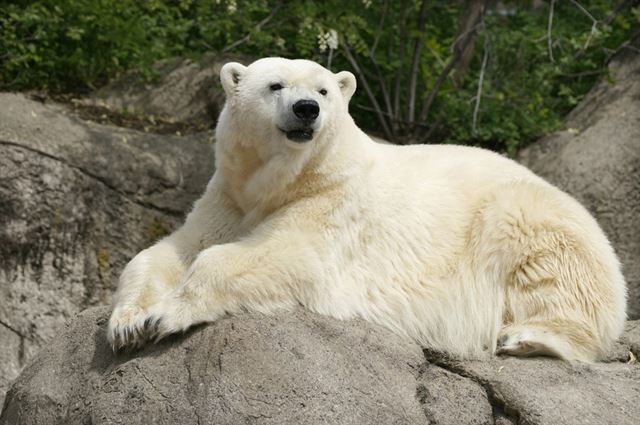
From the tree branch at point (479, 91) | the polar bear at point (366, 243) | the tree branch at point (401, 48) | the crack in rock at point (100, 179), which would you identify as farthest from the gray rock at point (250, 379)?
the tree branch at point (401, 48)

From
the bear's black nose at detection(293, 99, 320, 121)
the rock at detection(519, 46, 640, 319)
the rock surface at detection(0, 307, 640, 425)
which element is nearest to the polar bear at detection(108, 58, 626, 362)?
the bear's black nose at detection(293, 99, 320, 121)

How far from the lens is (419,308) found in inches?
175

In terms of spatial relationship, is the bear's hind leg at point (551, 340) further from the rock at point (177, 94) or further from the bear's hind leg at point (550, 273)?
the rock at point (177, 94)

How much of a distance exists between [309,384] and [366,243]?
0.91 metres

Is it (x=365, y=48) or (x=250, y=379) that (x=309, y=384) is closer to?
(x=250, y=379)

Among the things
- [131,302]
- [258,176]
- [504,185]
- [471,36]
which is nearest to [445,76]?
[471,36]

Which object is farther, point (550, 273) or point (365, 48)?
point (365, 48)

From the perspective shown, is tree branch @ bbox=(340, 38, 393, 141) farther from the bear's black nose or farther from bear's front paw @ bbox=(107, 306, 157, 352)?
bear's front paw @ bbox=(107, 306, 157, 352)

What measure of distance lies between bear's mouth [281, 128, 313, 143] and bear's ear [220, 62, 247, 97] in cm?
45

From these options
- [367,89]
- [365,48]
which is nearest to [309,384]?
[365,48]

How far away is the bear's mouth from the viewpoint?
4.30 meters

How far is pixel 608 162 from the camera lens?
7.21 m

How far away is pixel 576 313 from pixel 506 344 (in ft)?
1.22

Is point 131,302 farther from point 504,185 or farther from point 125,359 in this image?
point 504,185
